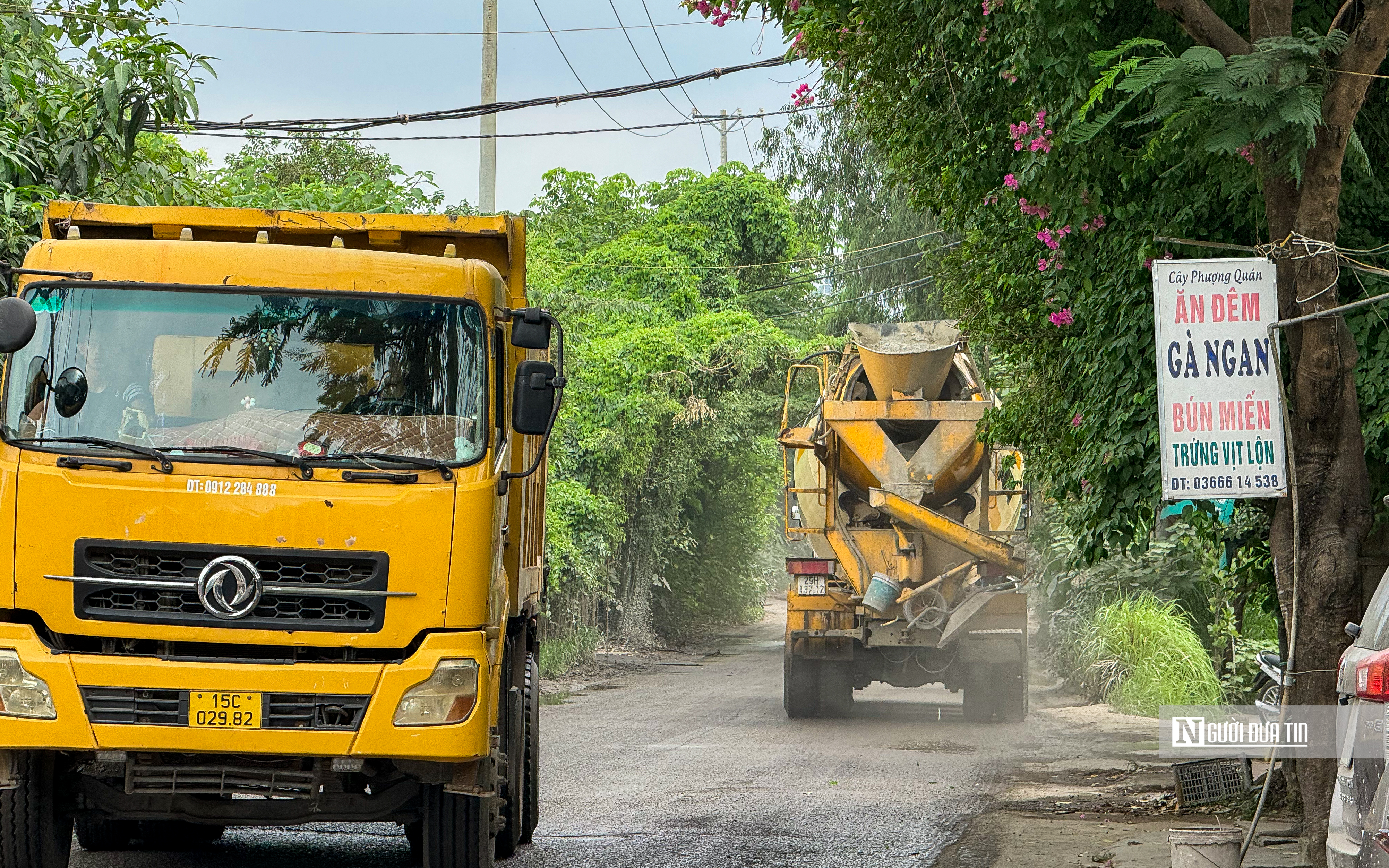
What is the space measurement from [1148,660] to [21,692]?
11.5 metres

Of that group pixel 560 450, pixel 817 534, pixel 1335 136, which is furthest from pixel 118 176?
pixel 560 450

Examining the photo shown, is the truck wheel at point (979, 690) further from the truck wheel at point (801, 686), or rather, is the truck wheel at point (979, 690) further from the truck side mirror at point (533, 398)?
the truck side mirror at point (533, 398)

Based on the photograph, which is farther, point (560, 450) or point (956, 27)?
point (560, 450)

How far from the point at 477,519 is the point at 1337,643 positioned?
12.3 ft

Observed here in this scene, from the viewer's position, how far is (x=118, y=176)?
1081 centimetres

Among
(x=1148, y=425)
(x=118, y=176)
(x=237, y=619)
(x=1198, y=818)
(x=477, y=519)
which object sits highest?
(x=118, y=176)

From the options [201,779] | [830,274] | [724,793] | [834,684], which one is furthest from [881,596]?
[830,274]

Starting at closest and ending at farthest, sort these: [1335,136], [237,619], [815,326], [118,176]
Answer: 1. [237,619]
2. [1335,136]
3. [118,176]
4. [815,326]

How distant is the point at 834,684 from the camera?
48.2ft

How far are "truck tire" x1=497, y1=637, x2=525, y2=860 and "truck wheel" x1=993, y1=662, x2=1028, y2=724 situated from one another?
25.6 ft

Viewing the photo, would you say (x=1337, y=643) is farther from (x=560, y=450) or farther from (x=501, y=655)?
(x=560, y=450)

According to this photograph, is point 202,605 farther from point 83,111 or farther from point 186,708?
point 83,111

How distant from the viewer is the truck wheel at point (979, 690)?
14.3 m

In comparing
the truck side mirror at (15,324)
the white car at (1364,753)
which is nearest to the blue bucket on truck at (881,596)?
the white car at (1364,753)
